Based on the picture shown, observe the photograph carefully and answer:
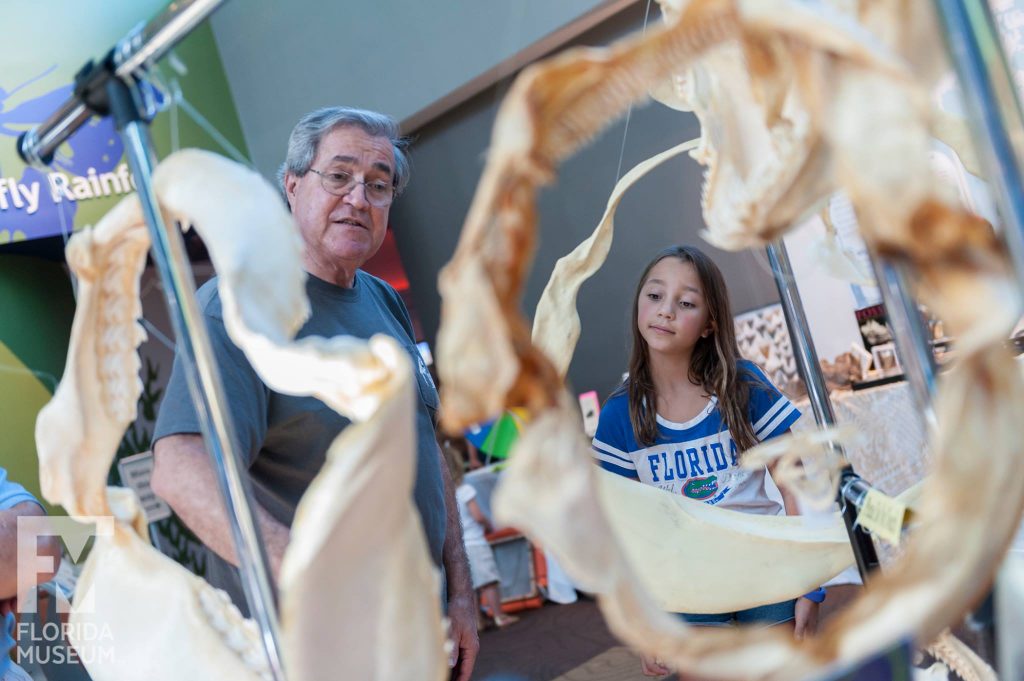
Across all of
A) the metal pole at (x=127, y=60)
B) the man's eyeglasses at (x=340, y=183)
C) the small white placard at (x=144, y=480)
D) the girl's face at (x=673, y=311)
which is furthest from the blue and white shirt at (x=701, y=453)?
the small white placard at (x=144, y=480)

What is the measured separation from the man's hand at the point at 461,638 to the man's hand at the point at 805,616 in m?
0.45

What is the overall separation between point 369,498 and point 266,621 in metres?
0.16

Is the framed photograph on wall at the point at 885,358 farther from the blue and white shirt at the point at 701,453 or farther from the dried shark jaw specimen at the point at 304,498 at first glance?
the dried shark jaw specimen at the point at 304,498

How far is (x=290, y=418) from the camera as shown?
100 centimetres

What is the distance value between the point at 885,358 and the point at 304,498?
246 cm

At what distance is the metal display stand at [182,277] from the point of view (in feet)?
1.81

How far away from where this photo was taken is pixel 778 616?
1223mm

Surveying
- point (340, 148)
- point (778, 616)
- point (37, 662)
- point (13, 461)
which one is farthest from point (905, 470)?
point (13, 461)

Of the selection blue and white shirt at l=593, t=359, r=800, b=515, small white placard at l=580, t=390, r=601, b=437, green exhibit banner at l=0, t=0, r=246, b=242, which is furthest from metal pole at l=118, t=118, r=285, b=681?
small white placard at l=580, t=390, r=601, b=437

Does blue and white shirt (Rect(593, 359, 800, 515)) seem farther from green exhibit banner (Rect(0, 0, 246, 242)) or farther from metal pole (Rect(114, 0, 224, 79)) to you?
green exhibit banner (Rect(0, 0, 246, 242))

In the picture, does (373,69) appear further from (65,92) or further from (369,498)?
(369,498)

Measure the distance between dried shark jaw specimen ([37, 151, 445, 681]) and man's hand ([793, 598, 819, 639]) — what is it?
0.86 m

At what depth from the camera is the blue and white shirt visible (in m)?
1.31

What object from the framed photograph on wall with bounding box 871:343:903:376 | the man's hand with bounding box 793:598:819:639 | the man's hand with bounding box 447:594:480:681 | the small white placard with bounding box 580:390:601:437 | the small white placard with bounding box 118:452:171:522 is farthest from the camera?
the small white placard with bounding box 580:390:601:437
